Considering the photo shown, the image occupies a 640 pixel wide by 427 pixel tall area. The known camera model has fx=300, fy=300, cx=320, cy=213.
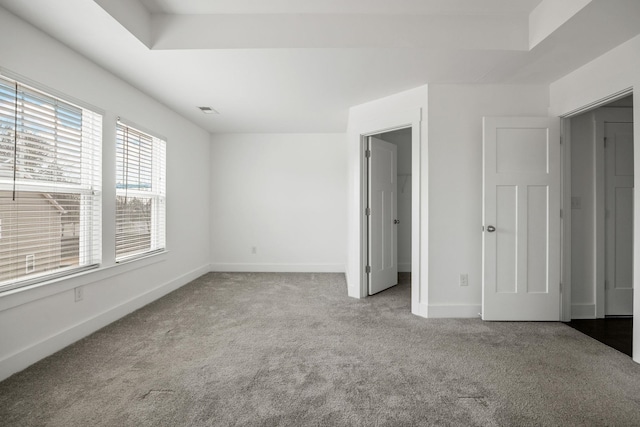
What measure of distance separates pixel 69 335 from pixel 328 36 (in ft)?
10.5

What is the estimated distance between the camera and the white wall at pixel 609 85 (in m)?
2.21

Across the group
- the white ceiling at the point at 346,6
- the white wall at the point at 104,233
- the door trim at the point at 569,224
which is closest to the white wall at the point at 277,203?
the white wall at the point at 104,233

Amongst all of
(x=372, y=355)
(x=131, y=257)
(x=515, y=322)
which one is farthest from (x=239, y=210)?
(x=515, y=322)

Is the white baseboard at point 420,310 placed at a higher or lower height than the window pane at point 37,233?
lower

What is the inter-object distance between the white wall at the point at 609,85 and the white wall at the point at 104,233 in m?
4.38

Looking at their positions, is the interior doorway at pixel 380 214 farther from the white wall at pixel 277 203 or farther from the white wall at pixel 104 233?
the white wall at pixel 104 233

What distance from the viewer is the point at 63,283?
7.90 ft

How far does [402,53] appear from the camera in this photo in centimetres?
250

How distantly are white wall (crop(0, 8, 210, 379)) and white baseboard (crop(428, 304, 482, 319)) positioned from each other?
3216mm

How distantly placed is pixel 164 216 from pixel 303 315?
2276 millimetres

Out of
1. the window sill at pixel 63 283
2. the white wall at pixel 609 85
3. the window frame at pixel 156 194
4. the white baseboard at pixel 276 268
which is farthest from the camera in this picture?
the white baseboard at pixel 276 268

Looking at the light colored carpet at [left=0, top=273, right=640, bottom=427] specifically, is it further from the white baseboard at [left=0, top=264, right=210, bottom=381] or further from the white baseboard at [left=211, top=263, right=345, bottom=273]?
the white baseboard at [left=211, top=263, right=345, bottom=273]

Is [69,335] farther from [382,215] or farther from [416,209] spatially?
[382,215]

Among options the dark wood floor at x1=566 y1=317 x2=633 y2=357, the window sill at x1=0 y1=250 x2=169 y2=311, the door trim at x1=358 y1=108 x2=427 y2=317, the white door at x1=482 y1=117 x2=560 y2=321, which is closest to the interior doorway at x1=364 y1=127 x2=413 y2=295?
the door trim at x1=358 y1=108 x2=427 y2=317
